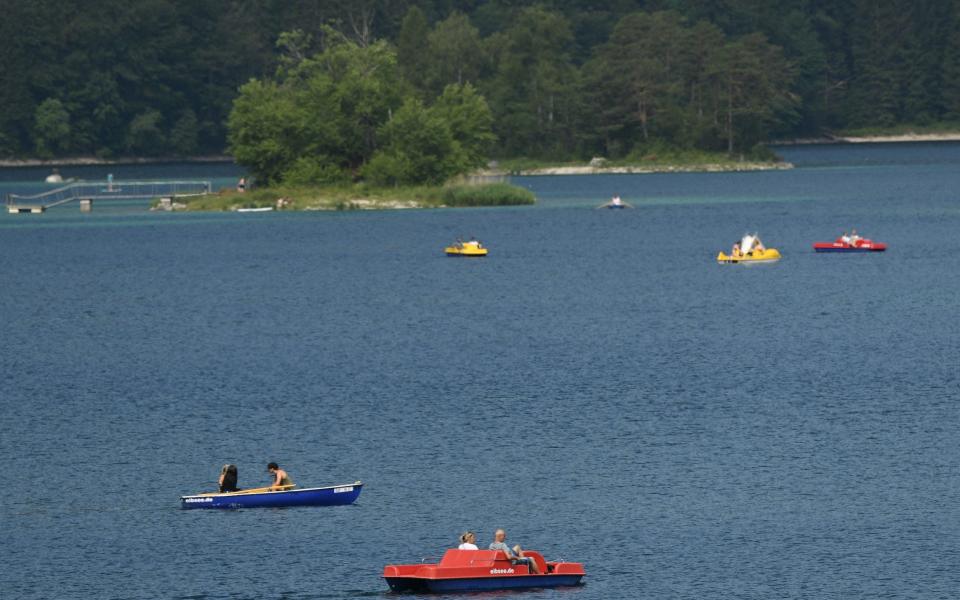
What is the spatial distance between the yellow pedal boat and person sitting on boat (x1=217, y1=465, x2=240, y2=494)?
3542 inches

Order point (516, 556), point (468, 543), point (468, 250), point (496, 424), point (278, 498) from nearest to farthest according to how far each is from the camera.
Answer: point (516, 556) < point (468, 543) < point (278, 498) < point (496, 424) < point (468, 250)

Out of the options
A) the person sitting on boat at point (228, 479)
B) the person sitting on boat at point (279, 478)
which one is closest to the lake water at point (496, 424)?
the person sitting on boat at point (279, 478)

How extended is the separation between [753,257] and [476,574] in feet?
324

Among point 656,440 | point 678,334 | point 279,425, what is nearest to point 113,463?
point 279,425

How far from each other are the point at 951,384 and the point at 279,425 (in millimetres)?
31690

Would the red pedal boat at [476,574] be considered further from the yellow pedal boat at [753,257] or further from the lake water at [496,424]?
the yellow pedal boat at [753,257]

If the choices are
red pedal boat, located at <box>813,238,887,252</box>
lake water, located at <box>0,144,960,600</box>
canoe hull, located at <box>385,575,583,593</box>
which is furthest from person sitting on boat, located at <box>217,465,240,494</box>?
red pedal boat, located at <box>813,238,887,252</box>

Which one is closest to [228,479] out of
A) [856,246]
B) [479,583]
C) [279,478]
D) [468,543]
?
[279,478]

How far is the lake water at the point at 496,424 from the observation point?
56812 mm

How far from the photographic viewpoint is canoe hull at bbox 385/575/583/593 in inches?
2071

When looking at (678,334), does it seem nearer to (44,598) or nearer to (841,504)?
(841,504)

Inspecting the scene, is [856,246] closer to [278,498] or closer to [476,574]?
[278,498]

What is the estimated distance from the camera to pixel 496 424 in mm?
76938

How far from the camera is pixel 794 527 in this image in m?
59.8
